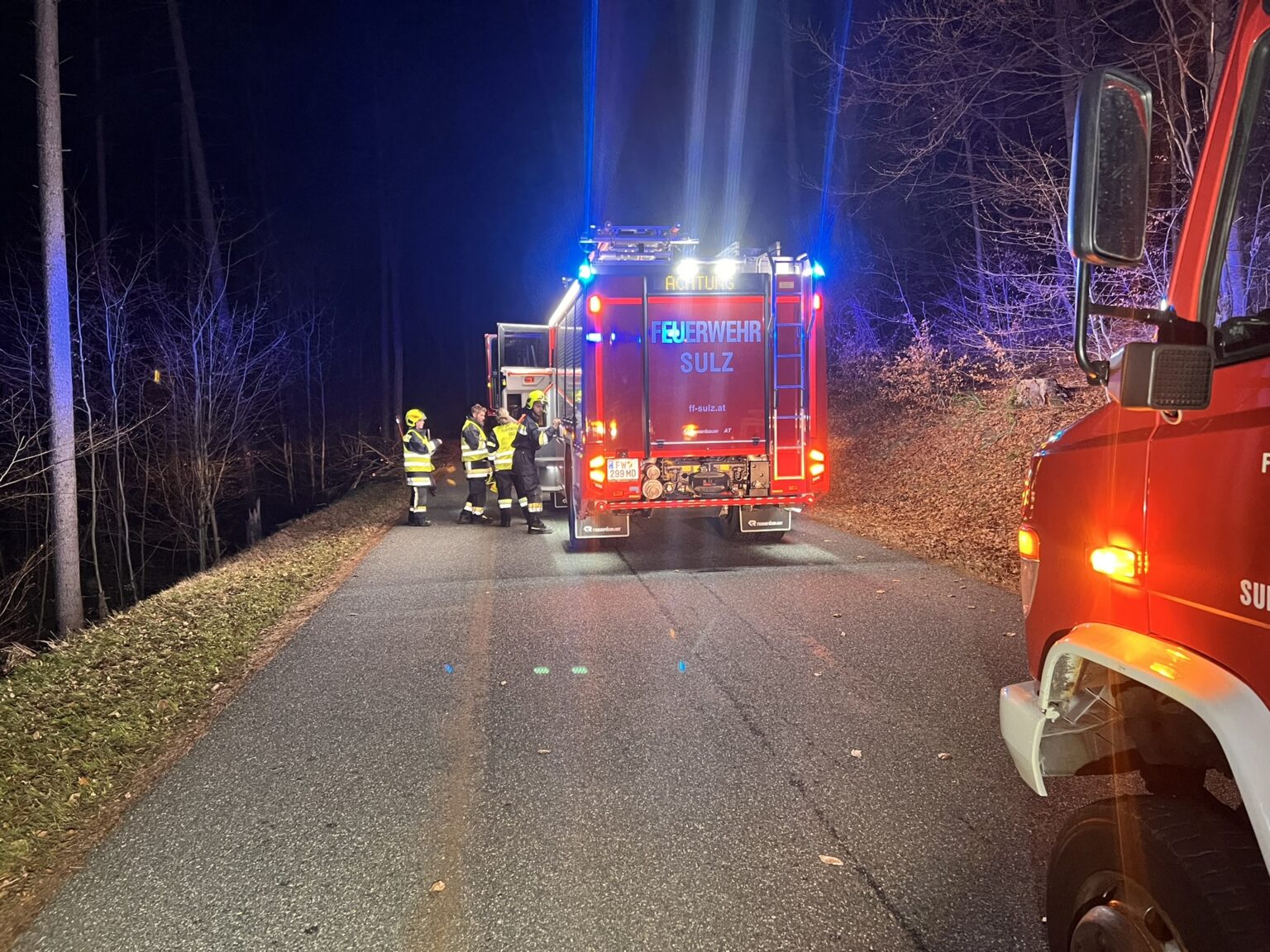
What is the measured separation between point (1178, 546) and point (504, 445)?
34.9 feet

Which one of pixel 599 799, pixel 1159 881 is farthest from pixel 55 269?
pixel 1159 881

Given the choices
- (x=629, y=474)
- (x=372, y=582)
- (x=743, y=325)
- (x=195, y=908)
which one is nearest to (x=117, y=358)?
(x=372, y=582)

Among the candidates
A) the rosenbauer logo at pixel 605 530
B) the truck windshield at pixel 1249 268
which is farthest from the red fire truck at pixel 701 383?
the truck windshield at pixel 1249 268

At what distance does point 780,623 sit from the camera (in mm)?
6688

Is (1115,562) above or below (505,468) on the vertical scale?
above

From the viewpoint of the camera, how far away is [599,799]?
3.81 metres

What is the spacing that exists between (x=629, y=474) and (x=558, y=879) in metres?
6.08

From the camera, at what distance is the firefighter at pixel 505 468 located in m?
12.1

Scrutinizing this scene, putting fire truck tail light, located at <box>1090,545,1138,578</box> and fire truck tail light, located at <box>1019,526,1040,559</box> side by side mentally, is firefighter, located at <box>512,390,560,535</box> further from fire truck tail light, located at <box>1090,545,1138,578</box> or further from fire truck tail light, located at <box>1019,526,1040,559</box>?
fire truck tail light, located at <box>1090,545,1138,578</box>

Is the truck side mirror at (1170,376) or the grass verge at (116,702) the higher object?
the truck side mirror at (1170,376)

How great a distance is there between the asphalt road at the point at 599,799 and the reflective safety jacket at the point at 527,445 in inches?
201

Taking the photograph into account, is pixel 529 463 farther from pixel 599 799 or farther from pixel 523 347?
pixel 599 799

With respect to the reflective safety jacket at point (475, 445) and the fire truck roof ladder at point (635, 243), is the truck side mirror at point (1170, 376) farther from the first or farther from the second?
the reflective safety jacket at point (475, 445)

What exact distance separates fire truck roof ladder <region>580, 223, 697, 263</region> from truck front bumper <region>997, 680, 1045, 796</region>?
23.5 ft
